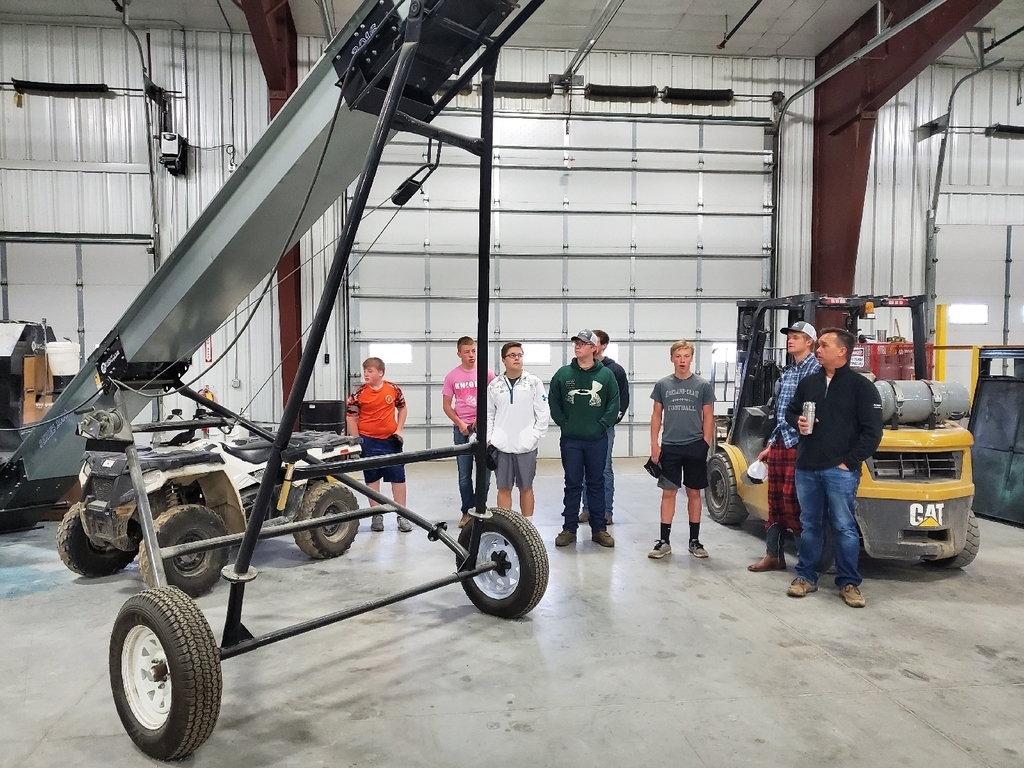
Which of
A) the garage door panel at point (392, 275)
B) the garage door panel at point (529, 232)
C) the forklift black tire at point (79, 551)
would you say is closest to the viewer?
the forklift black tire at point (79, 551)

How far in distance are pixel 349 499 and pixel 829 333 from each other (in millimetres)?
3970

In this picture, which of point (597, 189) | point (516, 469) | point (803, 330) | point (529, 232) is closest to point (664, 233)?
point (597, 189)

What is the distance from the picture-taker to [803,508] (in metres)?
4.58

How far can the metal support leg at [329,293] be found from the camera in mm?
2618

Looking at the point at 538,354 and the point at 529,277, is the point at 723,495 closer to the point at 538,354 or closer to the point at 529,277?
the point at 538,354

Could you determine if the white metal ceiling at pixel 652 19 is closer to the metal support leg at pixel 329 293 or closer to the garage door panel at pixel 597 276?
the garage door panel at pixel 597 276

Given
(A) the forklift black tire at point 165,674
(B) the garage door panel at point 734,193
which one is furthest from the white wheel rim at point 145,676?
(B) the garage door panel at point 734,193

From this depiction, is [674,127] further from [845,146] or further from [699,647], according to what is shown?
[699,647]

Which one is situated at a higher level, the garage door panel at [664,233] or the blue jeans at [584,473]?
the garage door panel at [664,233]

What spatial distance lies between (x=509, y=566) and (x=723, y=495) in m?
3.25

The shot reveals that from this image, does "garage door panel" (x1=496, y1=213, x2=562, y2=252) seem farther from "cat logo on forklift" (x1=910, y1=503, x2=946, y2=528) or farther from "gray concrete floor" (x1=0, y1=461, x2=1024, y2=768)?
"cat logo on forklift" (x1=910, y1=503, x2=946, y2=528)

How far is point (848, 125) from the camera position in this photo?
1055 cm

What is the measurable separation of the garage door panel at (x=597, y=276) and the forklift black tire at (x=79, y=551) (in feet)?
25.5

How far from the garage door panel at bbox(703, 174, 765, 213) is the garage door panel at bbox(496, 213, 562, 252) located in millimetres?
2606
